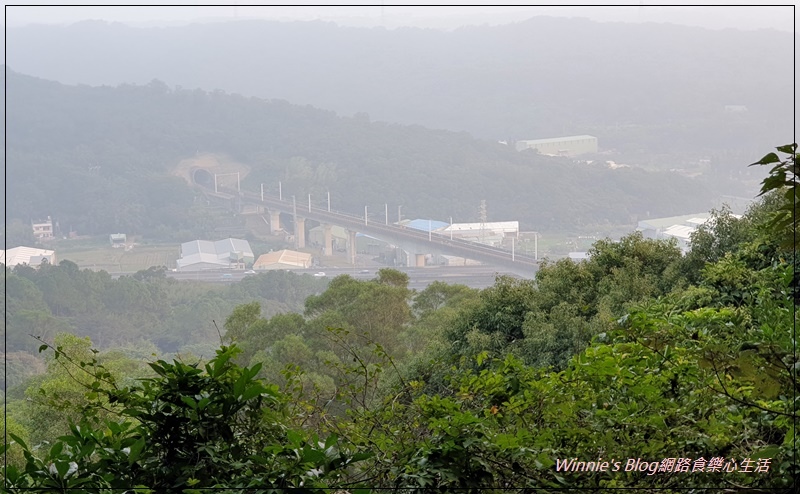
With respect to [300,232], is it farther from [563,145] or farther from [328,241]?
[563,145]

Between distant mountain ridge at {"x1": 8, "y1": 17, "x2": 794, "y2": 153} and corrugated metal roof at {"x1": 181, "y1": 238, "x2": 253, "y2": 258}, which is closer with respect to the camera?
corrugated metal roof at {"x1": 181, "y1": 238, "x2": 253, "y2": 258}

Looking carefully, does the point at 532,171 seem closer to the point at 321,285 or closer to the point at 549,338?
the point at 321,285

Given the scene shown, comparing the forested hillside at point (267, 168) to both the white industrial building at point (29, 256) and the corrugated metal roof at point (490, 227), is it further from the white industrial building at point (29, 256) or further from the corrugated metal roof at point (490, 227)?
the white industrial building at point (29, 256)

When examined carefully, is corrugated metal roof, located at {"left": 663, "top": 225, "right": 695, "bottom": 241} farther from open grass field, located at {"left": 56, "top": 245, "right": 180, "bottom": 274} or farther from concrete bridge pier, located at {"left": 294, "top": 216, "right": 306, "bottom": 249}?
open grass field, located at {"left": 56, "top": 245, "right": 180, "bottom": 274}

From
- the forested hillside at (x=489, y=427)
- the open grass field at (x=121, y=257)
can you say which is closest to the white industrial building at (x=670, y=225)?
the open grass field at (x=121, y=257)

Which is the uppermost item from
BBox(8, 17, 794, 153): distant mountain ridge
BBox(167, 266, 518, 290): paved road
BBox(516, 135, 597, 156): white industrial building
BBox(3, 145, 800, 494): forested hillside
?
BBox(8, 17, 794, 153): distant mountain ridge

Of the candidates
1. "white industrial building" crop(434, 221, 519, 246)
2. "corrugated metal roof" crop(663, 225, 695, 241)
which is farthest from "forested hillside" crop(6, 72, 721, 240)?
"corrugated metal roof" crop(663, 225, 695, 241)

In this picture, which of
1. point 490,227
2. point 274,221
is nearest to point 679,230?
point 490,227
